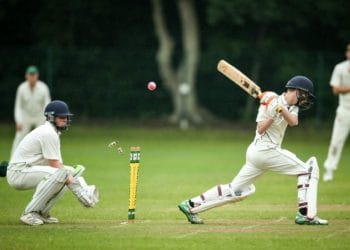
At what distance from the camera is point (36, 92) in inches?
811

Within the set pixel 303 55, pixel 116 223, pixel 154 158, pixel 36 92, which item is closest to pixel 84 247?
pixel 116 223

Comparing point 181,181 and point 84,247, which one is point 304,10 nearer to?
point 181,181

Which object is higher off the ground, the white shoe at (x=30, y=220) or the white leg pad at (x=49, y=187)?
the white leg pad at (x=49, y=187)

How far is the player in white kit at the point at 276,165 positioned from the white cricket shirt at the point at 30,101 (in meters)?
9.12

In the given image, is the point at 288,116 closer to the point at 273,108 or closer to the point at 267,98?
the point at 273,108

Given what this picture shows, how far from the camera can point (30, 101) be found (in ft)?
67.6

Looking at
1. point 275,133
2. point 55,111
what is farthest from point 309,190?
point 55,111

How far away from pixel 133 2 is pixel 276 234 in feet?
85.1

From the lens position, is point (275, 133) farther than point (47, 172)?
Yes

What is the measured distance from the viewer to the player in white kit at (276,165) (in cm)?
1192

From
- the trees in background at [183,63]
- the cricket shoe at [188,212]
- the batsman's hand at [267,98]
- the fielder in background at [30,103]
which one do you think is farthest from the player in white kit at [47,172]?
the trees in background at [183,63]

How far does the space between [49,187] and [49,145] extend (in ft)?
2.06

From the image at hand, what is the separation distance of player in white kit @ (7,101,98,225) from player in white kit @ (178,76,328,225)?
141cm

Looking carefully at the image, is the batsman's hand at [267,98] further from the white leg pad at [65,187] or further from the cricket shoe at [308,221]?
the white leg pad at [65,187]
